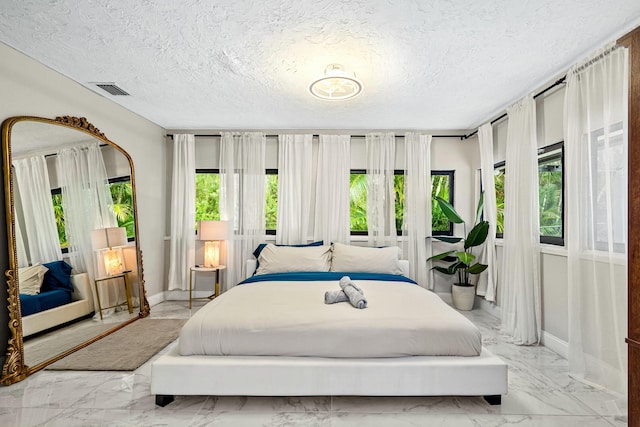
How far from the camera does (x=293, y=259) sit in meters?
4.16

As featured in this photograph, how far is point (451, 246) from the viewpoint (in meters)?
4.95

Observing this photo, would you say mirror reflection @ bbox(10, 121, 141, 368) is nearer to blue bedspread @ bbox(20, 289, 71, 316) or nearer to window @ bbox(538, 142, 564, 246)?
blue bedspread @ bbox(20, 289, 71, 316)

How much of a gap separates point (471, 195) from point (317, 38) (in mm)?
3505

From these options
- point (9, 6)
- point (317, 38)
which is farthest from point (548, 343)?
point (9, 6)

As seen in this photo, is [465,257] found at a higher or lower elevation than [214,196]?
lower

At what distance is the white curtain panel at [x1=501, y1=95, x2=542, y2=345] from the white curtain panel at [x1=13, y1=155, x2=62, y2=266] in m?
4.22

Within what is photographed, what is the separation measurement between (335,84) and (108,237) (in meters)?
2.84

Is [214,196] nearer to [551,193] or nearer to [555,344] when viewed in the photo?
[551,193]

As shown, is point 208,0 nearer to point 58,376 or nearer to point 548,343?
point 58,376

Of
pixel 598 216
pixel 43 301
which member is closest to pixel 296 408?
pixel 43 301

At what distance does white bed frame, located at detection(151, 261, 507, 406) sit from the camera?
2.17 meters

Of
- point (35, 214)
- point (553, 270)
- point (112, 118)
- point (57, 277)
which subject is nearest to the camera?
point (35, 214)

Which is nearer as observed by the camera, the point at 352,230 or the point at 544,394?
the point at 544,394

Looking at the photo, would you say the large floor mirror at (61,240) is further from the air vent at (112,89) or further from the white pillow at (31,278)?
the air vent at (112,89)
